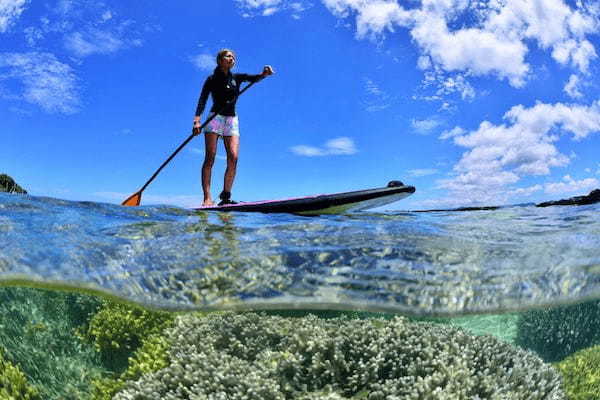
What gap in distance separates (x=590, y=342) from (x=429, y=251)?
9.28 ft

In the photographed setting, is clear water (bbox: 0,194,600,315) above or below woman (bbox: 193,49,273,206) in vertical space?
below

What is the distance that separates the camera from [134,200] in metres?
11.7

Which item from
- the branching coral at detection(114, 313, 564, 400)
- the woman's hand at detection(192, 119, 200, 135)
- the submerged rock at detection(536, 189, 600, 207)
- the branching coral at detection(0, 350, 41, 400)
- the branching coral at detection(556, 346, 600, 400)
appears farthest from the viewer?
the submerged rock at detection(536, 189, 600, 207)

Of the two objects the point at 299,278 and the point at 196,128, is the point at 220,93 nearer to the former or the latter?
the point at 196,128

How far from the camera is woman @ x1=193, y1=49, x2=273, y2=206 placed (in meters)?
10.8

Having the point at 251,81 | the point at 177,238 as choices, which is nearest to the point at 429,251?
the point at 177,238

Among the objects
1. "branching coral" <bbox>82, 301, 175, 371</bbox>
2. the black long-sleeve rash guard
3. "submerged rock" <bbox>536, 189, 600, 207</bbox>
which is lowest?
"branching coral" <bbox>82, 301, 175, 371</bbox>

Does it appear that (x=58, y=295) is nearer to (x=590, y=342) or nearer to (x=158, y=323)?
(x=158, y=323)

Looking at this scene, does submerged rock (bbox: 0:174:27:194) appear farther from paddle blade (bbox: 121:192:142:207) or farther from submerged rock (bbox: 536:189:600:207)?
submerged rock (bbox: 536:189:600:207)

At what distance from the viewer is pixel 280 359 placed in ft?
18.0

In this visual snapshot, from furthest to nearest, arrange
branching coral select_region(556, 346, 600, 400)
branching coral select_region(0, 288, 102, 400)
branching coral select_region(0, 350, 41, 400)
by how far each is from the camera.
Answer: branching coral select_region(0, 288, 102, 400), branching coral select_region(556, 346, 600, 400), branching coral select_region(0, 350, 41, 400)

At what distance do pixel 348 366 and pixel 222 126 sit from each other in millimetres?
6934

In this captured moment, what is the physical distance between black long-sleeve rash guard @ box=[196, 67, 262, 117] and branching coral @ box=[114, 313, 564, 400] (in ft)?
20.0

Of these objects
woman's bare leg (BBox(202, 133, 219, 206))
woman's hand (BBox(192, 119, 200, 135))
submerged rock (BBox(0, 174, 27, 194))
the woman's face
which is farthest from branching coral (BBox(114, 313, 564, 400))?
submerged rock (BBox(0, 174, 27, 194))
